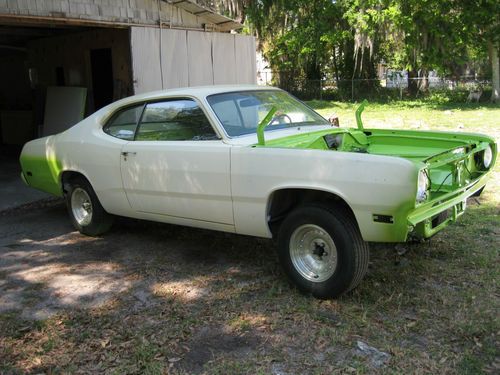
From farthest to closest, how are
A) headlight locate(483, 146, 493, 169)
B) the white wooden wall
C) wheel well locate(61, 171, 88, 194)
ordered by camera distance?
the white wooden wall → wheel well locate(61, 171, 88, 194) → headlight locate(483, 146, 493, 169)

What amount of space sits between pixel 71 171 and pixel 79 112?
5.69m

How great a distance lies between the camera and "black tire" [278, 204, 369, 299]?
384 cm

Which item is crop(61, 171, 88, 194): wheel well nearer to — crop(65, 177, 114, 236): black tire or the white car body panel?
crop(65, 177, 114, 236): black tire

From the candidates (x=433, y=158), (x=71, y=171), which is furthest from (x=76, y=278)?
(x=433, y=158)

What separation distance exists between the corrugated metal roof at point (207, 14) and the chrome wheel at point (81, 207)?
545cm

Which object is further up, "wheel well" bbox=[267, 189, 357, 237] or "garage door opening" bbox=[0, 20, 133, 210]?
"garage door opening" bbox=[0, 20, 133, 210]

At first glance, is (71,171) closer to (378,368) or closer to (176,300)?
(176,300)

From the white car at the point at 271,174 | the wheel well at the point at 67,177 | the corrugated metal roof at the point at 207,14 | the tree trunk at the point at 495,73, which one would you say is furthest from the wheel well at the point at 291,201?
the tree trunk at the point at 495,73

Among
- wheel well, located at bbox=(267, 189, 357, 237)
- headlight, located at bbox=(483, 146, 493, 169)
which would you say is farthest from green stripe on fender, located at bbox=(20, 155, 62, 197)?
headlight, located at bbox=(483, 146, 493, 169)

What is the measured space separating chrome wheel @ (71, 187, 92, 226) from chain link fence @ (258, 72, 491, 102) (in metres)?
20.5

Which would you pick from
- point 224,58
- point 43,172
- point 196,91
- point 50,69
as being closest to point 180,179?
point 196,91

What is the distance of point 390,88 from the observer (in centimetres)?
2706

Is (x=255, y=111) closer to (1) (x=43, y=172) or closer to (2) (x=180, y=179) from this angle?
(2) (x=180, y=179)

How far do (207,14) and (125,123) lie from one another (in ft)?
19.6
